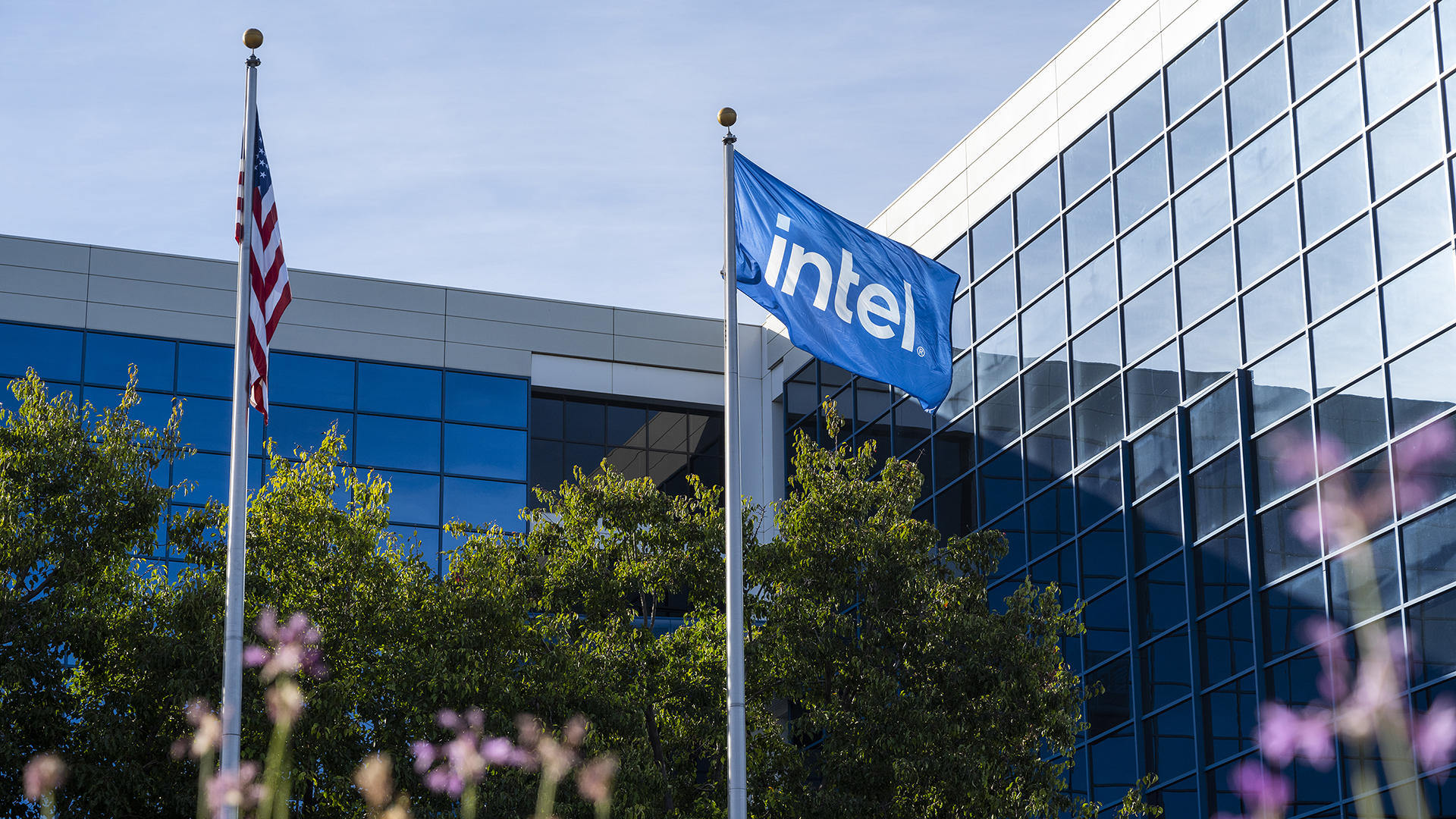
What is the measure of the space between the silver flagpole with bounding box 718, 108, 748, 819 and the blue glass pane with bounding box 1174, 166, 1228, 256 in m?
13.2

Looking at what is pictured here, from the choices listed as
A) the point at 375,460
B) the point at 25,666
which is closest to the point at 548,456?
the point at 375,460

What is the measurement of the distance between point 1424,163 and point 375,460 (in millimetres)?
21994

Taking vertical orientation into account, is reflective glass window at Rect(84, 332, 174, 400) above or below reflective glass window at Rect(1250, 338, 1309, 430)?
above

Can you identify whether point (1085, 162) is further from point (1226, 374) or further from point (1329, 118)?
point (1329, 118)

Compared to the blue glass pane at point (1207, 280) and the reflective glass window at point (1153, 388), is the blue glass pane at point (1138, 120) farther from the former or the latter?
the reflective glass window at point (1153, 388)

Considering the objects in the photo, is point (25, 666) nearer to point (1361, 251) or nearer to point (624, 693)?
point (624, 693)

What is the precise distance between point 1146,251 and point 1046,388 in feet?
10.6

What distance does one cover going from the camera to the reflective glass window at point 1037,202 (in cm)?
2981

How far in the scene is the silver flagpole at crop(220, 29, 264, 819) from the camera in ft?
41.5

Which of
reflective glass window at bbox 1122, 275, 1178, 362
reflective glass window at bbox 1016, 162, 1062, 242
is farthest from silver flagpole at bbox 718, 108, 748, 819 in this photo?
reflective glass window at bbox 1016, 162, 1062, 242

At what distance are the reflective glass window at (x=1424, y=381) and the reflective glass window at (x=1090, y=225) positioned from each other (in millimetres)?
7408

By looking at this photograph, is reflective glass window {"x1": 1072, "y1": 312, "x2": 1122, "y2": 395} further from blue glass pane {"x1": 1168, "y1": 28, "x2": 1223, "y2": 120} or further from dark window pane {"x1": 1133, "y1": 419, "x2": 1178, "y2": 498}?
blue glass pane {"x1": 1168, "y1": 28, "x2": 1223, "y2": 120}

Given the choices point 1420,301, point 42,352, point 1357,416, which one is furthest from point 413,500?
point 1420,301

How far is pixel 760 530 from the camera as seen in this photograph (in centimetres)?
3456
